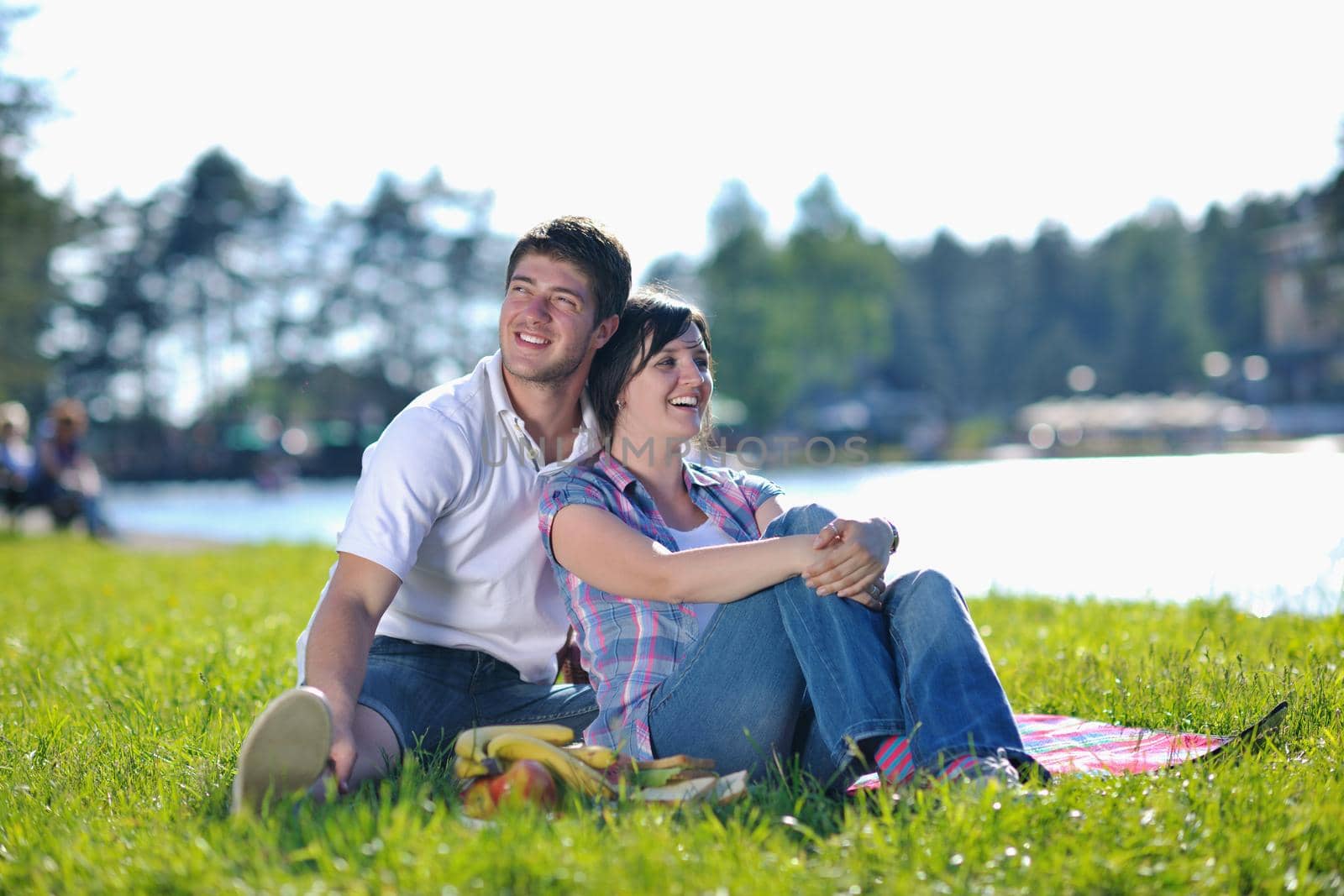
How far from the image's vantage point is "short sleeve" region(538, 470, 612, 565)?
2.84 m

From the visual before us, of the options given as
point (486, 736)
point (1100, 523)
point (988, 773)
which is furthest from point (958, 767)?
point (1100, 523)

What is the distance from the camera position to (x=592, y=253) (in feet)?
10.5

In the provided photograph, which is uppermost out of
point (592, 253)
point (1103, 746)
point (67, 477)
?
point (592, 253)

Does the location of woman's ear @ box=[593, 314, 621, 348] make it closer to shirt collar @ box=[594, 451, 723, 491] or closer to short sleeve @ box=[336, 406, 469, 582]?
shirt collar @ box=[594, 451, 723, 491]

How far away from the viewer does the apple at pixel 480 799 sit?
7.76 feet

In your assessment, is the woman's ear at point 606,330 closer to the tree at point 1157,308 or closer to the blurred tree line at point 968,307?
the blurred tree line at point 968,307

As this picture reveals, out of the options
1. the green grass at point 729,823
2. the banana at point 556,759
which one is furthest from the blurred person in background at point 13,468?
the banana at point 556,759

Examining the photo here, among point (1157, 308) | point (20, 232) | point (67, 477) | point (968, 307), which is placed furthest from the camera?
point (968, 307)

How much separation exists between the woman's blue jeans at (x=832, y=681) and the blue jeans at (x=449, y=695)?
65cm

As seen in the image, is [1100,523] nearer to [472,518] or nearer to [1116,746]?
[1116,746]

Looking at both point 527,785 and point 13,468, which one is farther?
point 13,468

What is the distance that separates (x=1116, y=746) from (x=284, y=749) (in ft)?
6.79

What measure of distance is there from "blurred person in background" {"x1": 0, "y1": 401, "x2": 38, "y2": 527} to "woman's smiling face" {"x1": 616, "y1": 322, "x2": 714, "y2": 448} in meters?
12.6

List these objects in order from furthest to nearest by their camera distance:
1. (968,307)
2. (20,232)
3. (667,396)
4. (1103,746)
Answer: (968,307)
(20,232)
(1103,746)
(667,396)
